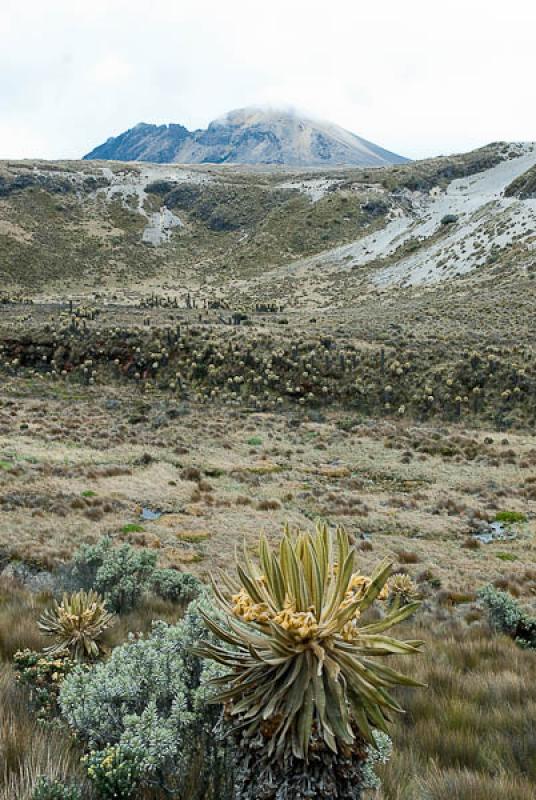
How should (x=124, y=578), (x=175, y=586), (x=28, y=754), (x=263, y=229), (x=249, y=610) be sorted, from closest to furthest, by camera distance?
(x=249, y=610) < (x=28, y=754) < (x=124, y=578) < (x=175, y=586) < (x=263, y=229)

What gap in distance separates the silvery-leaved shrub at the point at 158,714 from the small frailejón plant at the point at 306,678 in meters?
0.35

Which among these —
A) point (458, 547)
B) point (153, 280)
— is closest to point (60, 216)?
point (153, 280)

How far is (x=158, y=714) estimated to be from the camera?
2.64 m

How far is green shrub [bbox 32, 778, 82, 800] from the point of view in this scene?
77.4 inches

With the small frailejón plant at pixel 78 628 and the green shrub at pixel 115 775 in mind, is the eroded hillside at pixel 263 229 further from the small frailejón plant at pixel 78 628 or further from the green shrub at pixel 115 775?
the green shrub at pixel 115 775

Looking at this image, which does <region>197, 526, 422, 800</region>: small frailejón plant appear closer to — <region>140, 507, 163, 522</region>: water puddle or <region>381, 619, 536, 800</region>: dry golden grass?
<region>381, 619, 536, 800</region>: dry golden grass

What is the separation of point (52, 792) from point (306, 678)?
105 centimetres

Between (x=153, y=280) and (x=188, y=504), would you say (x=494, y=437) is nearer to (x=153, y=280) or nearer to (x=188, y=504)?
(x=188, y=504)

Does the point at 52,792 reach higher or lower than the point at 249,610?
lower

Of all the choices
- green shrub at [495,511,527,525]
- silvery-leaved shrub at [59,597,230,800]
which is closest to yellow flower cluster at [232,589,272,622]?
silvery-leaved shrub at [59,597,230,800]

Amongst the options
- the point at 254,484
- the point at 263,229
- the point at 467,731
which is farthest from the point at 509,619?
the point at 263,229

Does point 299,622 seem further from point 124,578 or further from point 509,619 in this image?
point 509,619

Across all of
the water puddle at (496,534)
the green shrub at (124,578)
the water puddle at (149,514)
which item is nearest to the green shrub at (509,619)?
the green shrub at (124,578)

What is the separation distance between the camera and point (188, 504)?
13.0 metres
